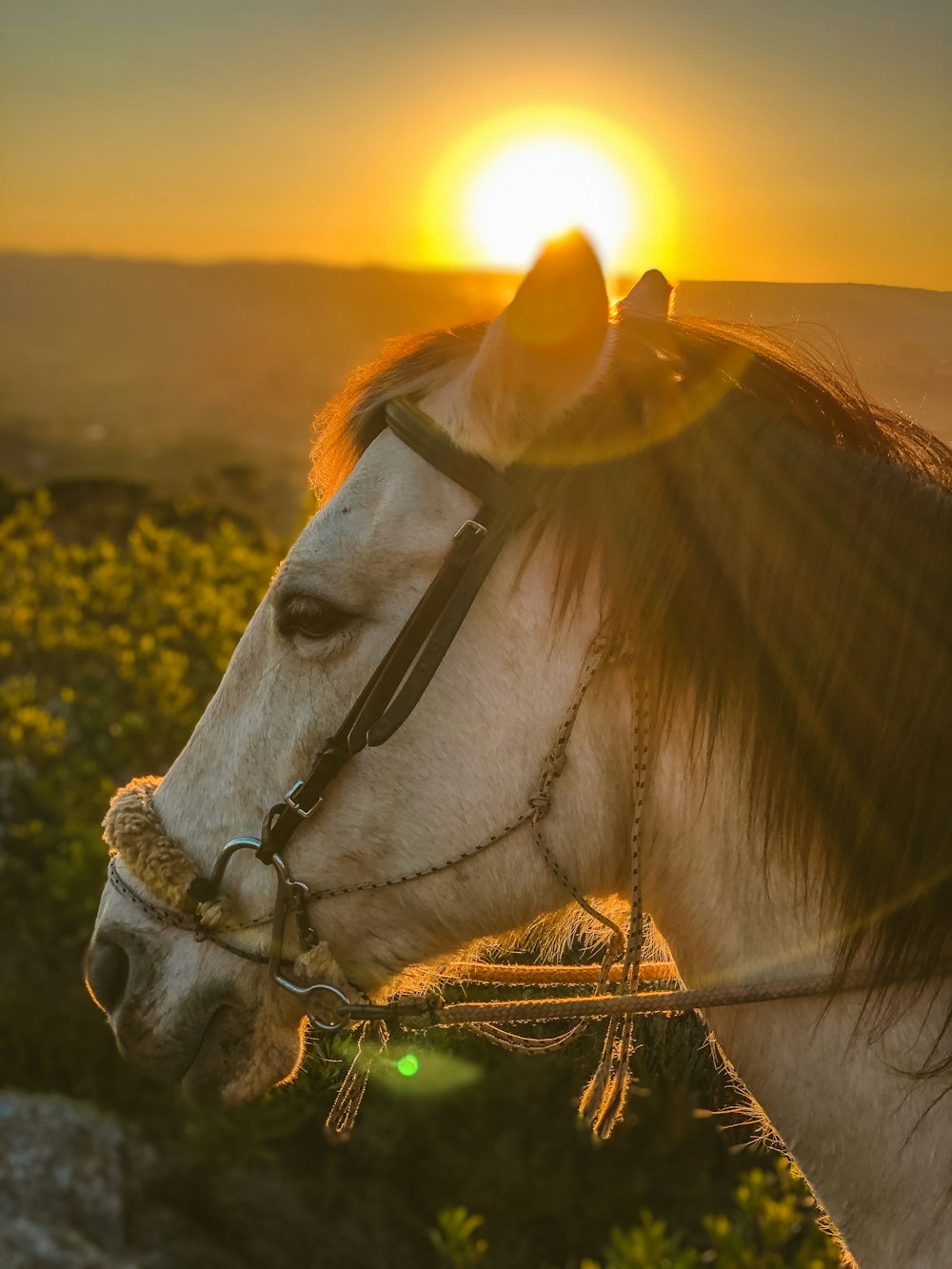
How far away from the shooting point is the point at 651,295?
179 cm

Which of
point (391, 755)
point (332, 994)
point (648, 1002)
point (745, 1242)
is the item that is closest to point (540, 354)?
point (391, 755)

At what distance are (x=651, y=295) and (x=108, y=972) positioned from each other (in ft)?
5.10

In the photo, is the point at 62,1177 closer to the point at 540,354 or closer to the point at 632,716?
the point at 632,716

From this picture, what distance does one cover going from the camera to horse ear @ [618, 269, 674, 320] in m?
1.77

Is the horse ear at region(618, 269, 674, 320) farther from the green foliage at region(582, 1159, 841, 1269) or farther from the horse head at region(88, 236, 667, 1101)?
the green foliage at region(582, 1159, 841, 1269)

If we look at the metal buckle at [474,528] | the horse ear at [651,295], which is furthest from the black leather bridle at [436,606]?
the horse ear at [651,295]

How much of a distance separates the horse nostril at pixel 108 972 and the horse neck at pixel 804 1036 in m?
1.00

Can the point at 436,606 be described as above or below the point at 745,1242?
above

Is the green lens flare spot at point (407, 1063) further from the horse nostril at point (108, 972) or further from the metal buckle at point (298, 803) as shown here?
the metal buckle at point (298, 803)

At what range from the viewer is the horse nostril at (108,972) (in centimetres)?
185

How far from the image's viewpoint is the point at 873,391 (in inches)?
81.2

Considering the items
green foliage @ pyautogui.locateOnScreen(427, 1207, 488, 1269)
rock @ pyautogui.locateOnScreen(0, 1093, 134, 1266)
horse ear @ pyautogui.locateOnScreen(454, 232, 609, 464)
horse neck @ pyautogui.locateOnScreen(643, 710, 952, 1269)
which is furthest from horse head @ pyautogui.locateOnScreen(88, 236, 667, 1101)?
rock @ pyautogui.locateOnScreen(0, 1093, 134, 1266)

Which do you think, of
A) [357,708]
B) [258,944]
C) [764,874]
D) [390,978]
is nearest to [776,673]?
[764,874]

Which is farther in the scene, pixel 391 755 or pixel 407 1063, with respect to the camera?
pixel 407 1063
